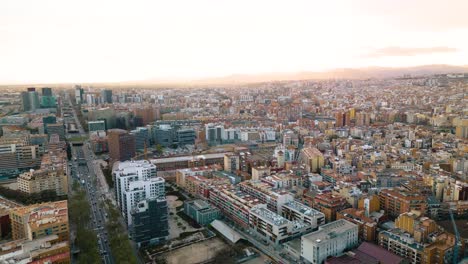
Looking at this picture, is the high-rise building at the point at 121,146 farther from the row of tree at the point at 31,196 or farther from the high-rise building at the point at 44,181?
the row of tree at the point at 31,196

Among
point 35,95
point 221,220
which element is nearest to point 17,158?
point 221,220

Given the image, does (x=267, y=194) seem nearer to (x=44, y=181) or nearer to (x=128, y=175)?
(x=128, y=175)

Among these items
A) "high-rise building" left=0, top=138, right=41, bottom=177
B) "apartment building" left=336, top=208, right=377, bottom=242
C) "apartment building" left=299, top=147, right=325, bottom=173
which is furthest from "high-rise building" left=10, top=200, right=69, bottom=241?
"apartment building" left=299, top=147, right=325, bottom=173

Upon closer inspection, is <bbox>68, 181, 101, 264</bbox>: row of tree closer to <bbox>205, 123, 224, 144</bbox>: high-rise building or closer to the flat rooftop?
the flat rooftop

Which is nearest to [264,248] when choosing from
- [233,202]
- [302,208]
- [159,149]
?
[302,208]

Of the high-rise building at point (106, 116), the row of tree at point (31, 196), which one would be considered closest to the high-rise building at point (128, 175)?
the row of tree at point (31, 196)
